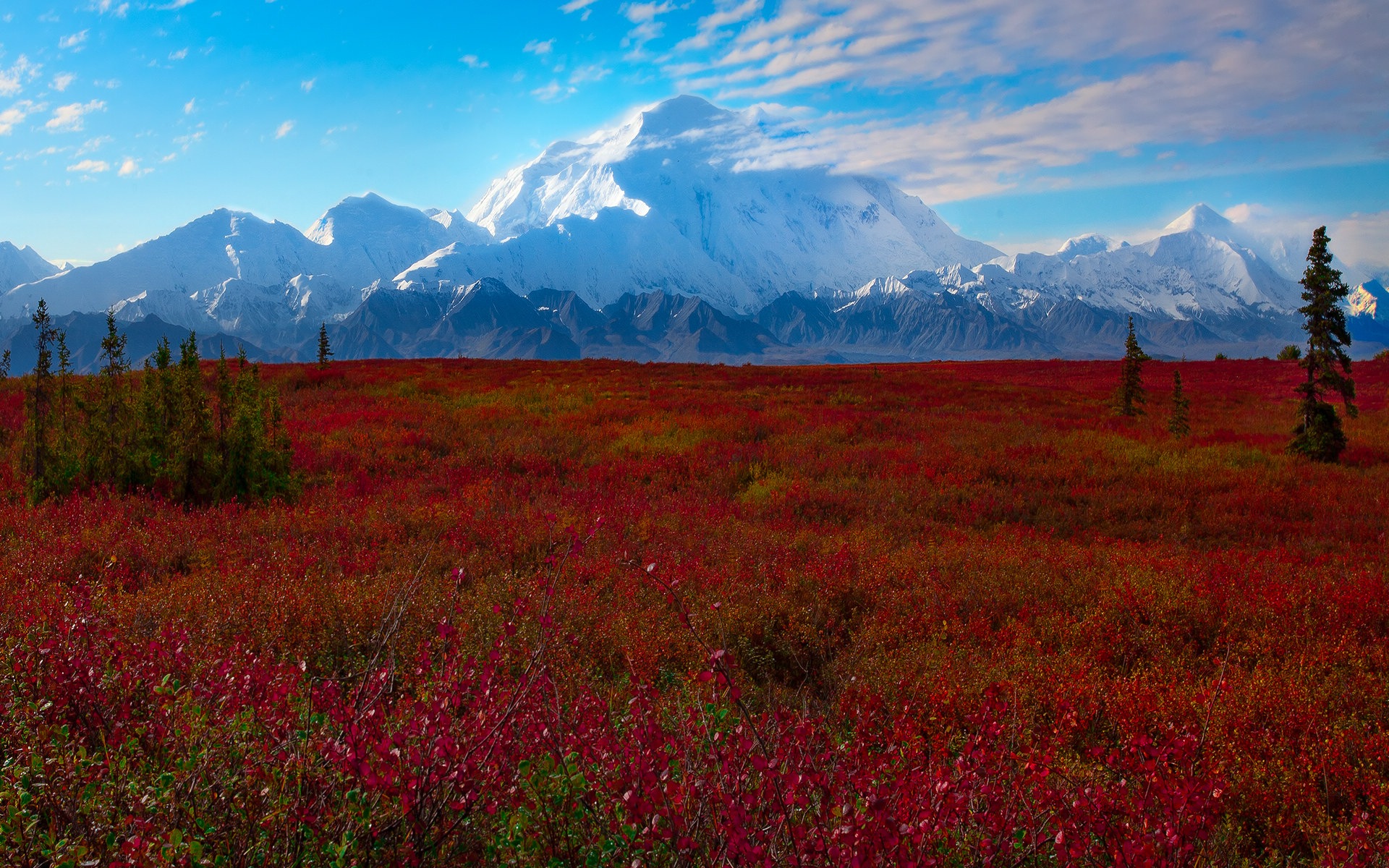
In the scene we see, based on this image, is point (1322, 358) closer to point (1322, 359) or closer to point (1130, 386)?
point (1322, 359)

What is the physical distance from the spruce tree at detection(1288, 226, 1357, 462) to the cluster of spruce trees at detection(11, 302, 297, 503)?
22619mm

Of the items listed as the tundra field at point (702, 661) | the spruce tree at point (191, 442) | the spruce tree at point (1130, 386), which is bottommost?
the tundra field at point (702, 661)

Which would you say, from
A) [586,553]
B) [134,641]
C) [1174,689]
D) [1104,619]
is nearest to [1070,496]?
[1104,619]

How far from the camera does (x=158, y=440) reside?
1155 cm

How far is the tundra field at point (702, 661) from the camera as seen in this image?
2791 mm

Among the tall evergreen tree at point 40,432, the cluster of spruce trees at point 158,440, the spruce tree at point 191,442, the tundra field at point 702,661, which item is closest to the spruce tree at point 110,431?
the cluster of spruce trees at point 158,440

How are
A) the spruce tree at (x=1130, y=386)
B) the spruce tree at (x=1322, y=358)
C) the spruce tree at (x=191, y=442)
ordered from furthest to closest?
the spruce tree at (x=1130, y=386)
the spruce tree at (x=1322, y=358)
the spruce tree at (x=191, y=442)

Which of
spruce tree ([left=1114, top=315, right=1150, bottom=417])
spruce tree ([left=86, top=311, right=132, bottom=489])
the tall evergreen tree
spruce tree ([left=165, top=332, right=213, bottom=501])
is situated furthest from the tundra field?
spruce tree ([left=1114, top=315, right=1150, bottom=417])

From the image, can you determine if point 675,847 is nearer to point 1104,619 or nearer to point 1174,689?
point 1174,689

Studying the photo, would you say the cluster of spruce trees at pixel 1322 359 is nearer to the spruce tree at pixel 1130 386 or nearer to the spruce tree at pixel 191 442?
the spruce tree at pixel 1130 386

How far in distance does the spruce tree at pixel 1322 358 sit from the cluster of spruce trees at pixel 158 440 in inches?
891

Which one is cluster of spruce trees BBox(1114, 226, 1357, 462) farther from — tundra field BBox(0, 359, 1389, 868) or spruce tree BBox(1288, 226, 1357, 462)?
tundra field BBox(0, 359, 1389, 868)

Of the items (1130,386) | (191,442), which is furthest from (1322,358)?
(191,442)

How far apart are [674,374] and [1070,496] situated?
82.7ft
